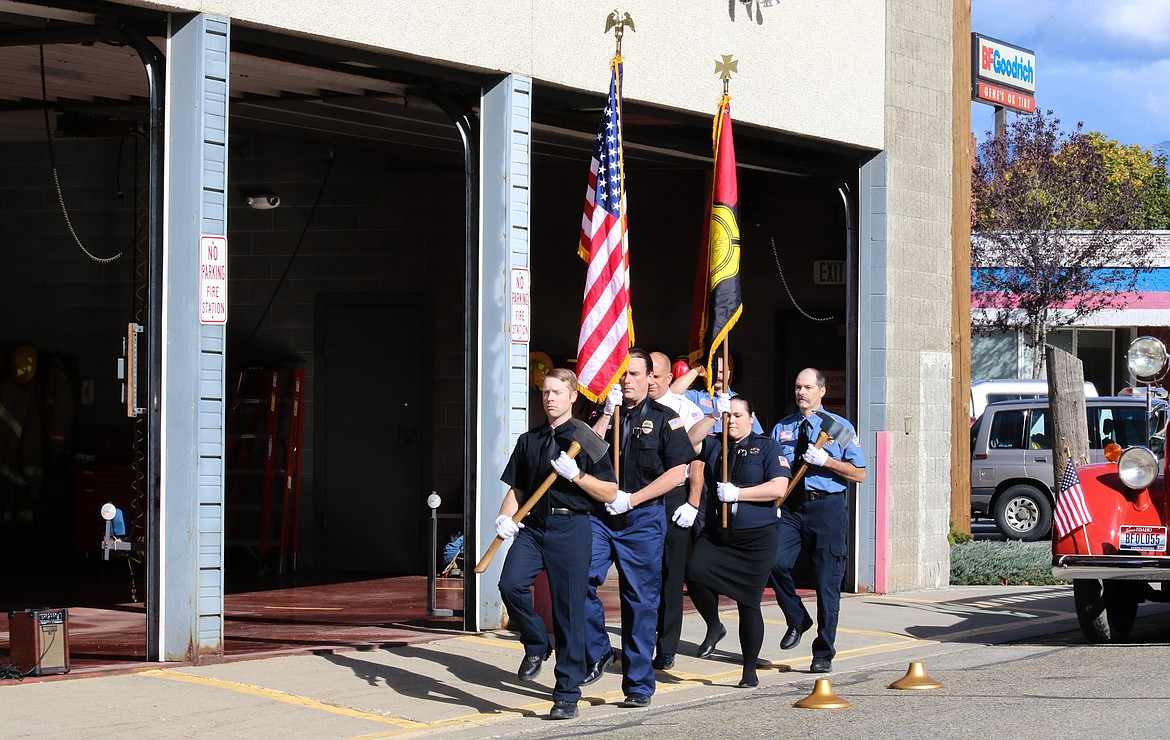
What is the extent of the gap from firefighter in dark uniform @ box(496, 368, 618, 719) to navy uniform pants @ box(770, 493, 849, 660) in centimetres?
207

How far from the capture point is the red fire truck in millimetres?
11438

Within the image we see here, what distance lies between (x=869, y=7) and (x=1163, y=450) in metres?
5.61

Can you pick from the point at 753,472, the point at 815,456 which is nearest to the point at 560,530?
the point at 753,472

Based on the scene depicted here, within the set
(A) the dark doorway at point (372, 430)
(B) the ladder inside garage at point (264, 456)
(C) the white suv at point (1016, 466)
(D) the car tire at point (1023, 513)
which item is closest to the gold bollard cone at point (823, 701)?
(A) the dark doorway at point (372, 430)

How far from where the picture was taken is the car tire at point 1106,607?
39.2 feet

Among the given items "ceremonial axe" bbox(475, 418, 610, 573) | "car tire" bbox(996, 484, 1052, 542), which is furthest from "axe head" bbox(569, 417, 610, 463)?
"car tire" bbox(996, 484, 1052, 542)

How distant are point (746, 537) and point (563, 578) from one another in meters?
1.73

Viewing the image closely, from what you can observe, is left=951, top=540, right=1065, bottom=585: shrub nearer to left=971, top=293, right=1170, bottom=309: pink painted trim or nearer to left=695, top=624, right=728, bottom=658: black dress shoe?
left=695, top=624, right=728, bottom=658: black dress shoe

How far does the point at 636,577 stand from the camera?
9109 millimetres

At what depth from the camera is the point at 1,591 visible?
564 inches

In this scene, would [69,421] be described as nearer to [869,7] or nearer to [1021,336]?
[869,7]

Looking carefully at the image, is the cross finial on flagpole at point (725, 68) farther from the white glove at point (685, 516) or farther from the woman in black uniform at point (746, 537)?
the white glove at point (685, 516)

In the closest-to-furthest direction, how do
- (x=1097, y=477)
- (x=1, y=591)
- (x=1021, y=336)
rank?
(x=1097, y=477), (x=1, y=591), (x=1021, y=336)

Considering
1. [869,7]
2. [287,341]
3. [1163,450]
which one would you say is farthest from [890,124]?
[287,341]
